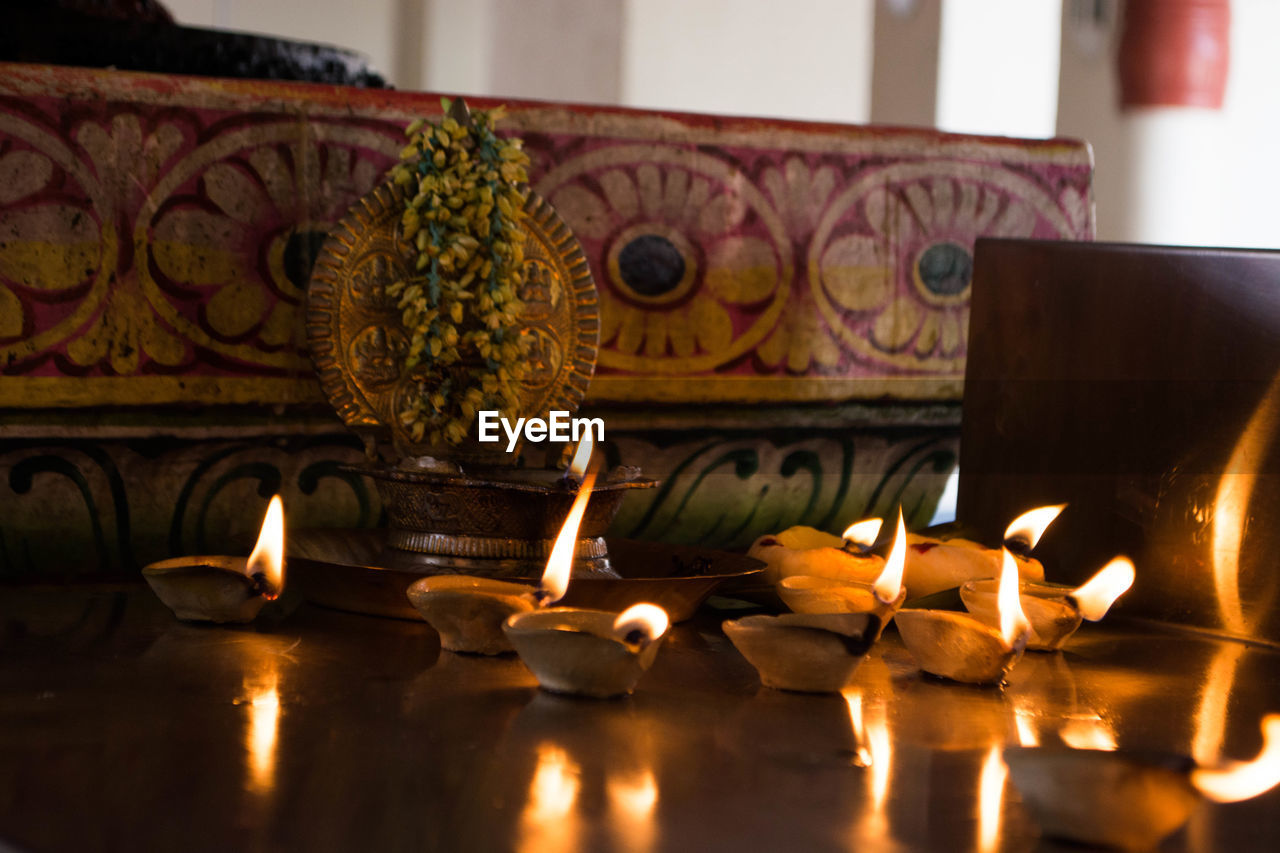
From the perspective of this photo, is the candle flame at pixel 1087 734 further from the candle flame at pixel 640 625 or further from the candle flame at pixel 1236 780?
the candle flame at pixel 640 625

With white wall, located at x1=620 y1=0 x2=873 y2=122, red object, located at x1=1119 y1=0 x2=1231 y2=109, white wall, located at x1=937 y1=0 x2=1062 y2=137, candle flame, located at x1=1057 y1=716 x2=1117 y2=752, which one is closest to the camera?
candle flame, located at x1=1057 y1=716 x2=1117 y2=752

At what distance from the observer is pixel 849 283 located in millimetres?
1416

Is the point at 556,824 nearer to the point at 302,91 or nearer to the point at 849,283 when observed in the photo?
the point at 302,91

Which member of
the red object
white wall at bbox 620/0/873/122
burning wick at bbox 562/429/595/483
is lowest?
burning wick at bbox 562/429/595/483

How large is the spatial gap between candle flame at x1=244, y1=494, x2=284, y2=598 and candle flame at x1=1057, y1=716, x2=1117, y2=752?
20.4 inches

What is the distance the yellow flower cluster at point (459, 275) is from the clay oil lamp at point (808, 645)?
1.17ft

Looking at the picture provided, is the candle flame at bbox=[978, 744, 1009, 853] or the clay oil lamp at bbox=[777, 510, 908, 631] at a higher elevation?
the clay oil lamp at bbox=[777, 510, 908, 631]

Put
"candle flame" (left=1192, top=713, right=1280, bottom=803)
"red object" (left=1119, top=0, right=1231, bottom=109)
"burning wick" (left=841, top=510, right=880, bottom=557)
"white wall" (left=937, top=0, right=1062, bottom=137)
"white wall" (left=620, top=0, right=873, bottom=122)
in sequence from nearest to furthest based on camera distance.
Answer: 1. "candle flame" (left=1192, top=713, right=1280, bottom=803)
2. "burning wick" (left=841, top=510, right=880, bottom=557)
3. "red object" (left=1119, top=0, right=1231, bottom=109)
4. "white wall" (left=937, top=0, right=1062, bottom=137)
5. "white wall" (left=620, top=0, right=873, bottom=122)

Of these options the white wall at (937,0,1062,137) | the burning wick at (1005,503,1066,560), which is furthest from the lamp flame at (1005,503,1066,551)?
the white wall at (937,0,1062,137)

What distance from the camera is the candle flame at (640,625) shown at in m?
0.73

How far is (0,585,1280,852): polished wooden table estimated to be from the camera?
0.54 meters

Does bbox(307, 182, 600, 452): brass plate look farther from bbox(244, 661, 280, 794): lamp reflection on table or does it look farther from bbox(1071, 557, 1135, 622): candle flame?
bbox(1071, 557, 1135, 622): candle flame

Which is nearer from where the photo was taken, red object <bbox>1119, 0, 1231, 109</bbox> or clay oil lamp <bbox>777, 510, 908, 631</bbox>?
clay oil lamp <bbox>777, 510, 908, 631</bbox>

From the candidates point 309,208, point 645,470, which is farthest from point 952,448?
point 309,208
